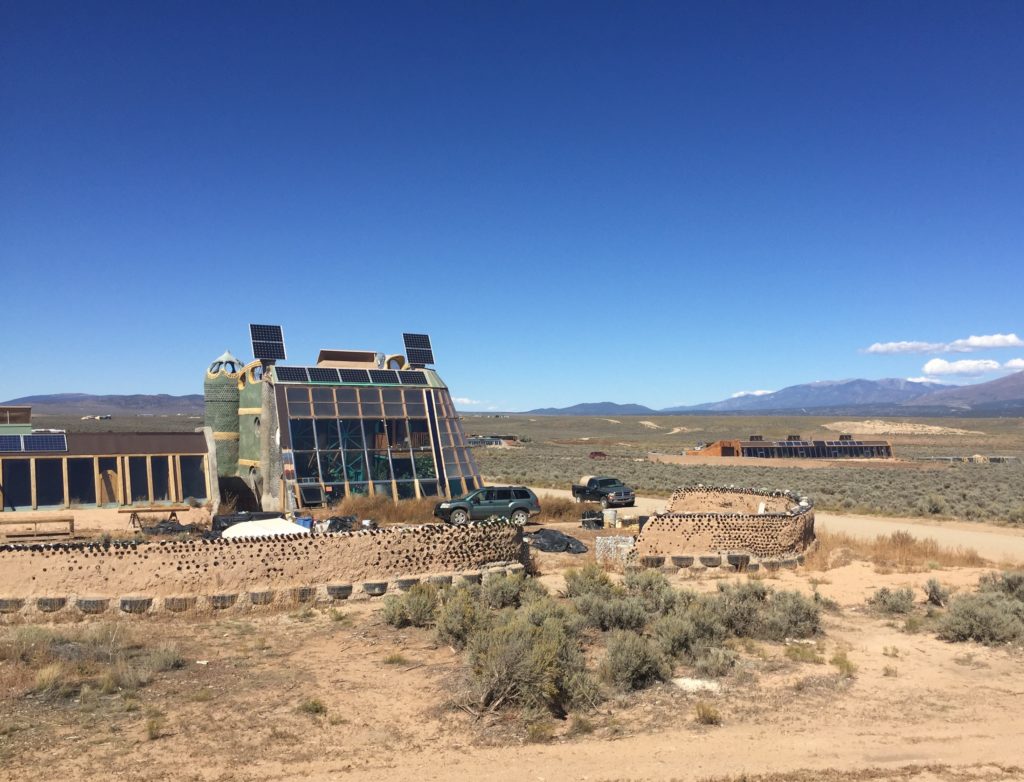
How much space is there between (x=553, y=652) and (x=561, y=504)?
22320 mm

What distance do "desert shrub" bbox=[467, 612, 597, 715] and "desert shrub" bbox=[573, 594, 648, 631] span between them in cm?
310

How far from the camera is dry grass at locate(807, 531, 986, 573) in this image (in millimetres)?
21062

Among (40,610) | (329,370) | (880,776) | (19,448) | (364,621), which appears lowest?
(880,776)

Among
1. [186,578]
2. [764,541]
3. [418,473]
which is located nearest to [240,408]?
[418,473]

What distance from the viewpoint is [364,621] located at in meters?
14.6

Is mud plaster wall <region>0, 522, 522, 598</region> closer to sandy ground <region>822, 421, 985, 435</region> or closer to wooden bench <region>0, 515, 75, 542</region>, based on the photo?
wooden bench <region>0, 515, 75, 542</region>

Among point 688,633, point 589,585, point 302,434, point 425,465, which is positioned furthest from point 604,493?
point 688,633

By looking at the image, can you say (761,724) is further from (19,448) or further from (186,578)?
(19,448)

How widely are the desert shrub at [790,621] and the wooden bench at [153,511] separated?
1883 cm

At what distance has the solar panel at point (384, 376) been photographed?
32500 millimetres

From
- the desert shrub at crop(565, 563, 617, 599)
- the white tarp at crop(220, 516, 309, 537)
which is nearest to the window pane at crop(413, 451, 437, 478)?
the white tarp at crop(220, 516, 309, 537)

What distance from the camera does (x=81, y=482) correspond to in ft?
83.8

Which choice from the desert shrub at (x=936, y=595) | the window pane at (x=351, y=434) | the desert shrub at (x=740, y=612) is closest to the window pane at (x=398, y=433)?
the window pane at (x=351, y=434)

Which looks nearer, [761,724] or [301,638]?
[761,724]
